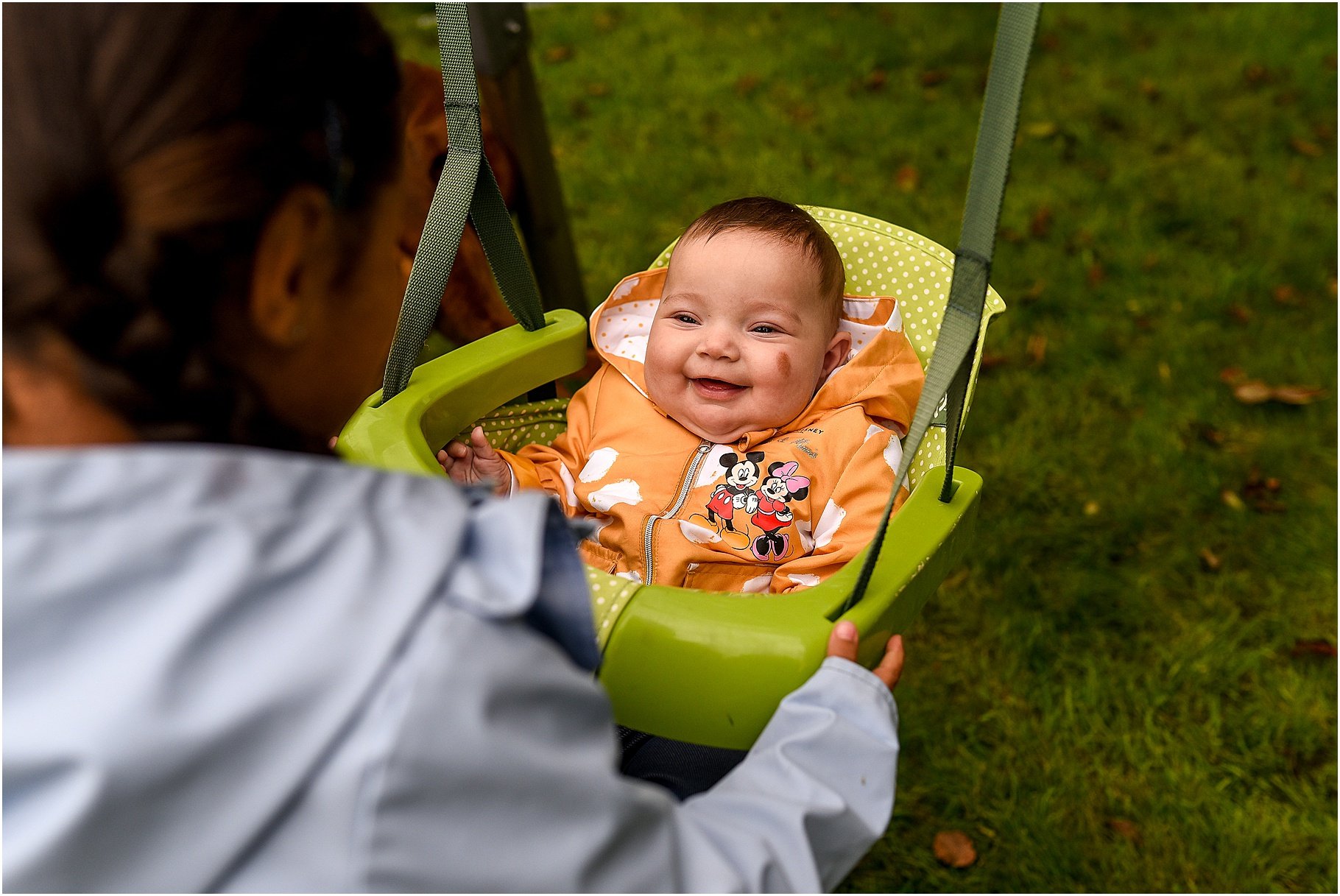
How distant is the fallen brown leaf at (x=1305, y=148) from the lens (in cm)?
362

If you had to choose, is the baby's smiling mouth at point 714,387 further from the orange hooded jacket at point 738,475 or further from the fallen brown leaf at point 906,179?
the fallen brown leaf at point 906,179

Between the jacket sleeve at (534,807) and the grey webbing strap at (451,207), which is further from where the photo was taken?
the grey webbing strap at (451,207)

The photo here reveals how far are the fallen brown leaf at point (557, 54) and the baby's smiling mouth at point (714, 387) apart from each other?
9.59 feet

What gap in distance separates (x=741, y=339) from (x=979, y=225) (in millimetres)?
641

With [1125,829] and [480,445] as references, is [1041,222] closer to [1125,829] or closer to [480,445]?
[1125,829]

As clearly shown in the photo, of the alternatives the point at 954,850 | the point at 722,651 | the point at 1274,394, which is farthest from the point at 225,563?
the point at 1274,394

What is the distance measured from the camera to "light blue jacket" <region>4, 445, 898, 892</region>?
675 mm

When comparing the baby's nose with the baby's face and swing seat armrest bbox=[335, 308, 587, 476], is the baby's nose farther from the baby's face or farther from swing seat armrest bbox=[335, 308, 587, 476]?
swing seat armrest bbox=[335, 308, 587, 476]

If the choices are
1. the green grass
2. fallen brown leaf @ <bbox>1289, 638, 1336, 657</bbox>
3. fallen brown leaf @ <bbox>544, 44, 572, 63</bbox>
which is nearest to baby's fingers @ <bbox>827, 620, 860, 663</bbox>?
the green grass

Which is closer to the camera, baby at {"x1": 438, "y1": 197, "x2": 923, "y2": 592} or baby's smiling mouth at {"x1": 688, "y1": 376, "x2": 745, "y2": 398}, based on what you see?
baby at {"x1": 438, "y1": 197, "x2": 923, "y2": 592}

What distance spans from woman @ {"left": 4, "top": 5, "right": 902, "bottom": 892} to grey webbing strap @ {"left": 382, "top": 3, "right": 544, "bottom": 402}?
501mm

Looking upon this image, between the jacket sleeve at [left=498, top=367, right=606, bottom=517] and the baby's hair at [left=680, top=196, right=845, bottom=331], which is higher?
the baby's hair at [left=680, top=196, right=845, bottom=331]

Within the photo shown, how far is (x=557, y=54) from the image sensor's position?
4.21 metres

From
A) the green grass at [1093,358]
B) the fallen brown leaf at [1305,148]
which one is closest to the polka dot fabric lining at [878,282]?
the green grass at [1093,358]
